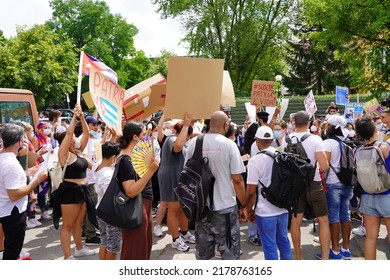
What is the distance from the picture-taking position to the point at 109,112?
4.27 m

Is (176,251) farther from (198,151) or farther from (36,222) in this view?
(36,222)

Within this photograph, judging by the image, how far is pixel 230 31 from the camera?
28.6 metres

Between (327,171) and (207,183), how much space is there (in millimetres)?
1942

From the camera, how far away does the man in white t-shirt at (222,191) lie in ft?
12.7

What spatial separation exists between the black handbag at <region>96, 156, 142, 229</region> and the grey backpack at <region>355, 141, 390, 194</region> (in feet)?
7.96

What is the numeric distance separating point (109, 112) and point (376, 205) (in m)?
2.97

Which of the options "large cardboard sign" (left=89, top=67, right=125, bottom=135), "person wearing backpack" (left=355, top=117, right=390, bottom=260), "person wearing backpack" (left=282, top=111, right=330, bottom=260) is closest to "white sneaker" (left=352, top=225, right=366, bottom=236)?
"person wearing backpack" (left=282, top=111, right=330, bottom=260)

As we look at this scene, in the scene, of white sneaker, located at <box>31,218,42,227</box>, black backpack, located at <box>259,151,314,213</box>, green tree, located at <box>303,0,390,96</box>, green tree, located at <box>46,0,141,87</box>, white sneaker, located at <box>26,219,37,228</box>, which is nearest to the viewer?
black backpack, located at <box>259,151,314,213</box>

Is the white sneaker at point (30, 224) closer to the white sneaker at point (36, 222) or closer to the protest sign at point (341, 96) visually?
the white sneaker at point (36, 222)

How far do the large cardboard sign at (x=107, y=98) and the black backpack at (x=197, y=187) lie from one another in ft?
2.78

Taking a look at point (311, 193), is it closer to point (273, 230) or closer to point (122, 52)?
point (273, 230)

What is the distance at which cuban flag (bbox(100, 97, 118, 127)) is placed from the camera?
164 inches

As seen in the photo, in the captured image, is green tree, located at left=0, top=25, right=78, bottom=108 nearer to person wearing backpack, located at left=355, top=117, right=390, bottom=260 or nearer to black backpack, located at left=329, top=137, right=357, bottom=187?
black backpack, located at left=329, top=137, right=357, bottom=187

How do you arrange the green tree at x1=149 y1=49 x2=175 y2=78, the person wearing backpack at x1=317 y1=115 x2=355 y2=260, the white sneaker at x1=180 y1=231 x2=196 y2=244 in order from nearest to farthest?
the person wearing backpack at x1=317 y1=115 x2=355 y2=260 → the white sneaker at x1=180 y1=231 x2=196 y2=244 → the green tree at x1=149 y1=49 x2=175 y2=78
